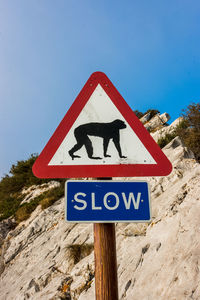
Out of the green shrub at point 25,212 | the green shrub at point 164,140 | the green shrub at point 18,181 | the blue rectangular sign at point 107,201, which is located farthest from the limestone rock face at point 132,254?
the green shrub at point 18,181

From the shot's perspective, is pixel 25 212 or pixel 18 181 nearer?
pixel 25 212

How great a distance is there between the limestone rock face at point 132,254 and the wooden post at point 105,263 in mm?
1475

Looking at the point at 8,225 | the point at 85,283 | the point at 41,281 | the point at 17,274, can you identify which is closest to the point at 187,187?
the point at 85,283

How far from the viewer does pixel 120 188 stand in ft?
4.80

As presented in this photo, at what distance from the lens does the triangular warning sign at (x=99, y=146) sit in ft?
5.08

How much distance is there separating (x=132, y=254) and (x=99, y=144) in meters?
3.09

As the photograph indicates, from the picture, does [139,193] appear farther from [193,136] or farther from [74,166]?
[193,136]

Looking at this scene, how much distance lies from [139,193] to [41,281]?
190 inches

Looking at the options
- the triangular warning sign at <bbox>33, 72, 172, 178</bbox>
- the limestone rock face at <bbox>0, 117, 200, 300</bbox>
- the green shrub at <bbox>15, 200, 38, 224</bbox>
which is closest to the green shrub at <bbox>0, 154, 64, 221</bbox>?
the green shrub at <bbox>15, 200, 38, 224</bbox>

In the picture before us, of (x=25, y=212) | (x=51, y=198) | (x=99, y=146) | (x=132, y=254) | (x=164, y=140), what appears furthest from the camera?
(x=164, y=140)

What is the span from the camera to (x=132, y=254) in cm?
378

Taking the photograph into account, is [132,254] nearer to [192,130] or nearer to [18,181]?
[192,130]

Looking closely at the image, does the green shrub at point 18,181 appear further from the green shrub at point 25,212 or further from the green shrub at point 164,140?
the green shrub at point 164,140

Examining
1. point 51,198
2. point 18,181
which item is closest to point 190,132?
point 51,198
